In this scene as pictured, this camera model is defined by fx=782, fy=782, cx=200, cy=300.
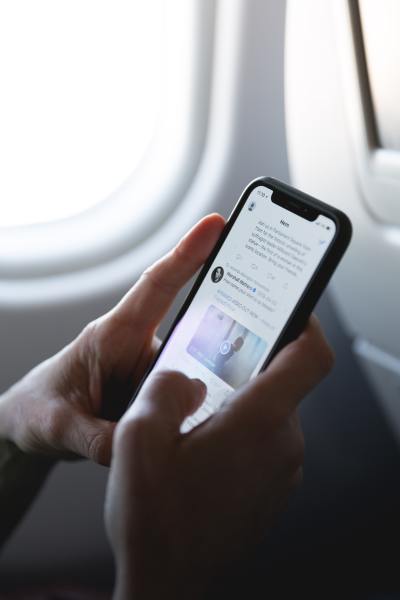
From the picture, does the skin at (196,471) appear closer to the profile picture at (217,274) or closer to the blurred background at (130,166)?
the profile picture at (217,274)

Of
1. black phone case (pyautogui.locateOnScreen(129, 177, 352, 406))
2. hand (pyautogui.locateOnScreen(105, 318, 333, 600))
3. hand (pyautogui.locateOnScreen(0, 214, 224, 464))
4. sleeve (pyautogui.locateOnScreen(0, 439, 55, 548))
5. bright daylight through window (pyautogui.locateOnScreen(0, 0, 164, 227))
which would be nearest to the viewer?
hand (pyautogui.locateOnScreen(105, 318, 333, 600))

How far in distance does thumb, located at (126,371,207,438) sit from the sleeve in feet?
1.12

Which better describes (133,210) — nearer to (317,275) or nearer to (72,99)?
(72,99)

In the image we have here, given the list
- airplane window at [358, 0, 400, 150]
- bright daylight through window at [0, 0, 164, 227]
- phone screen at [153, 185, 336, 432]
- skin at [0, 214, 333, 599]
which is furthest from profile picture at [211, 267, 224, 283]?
bright daylight through window at [0, 0, 164, 227]

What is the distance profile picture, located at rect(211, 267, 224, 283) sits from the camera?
0.69 metres

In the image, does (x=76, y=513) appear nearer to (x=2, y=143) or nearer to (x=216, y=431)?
→ (x=2, y=143)

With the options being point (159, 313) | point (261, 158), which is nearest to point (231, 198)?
point (261, 158)

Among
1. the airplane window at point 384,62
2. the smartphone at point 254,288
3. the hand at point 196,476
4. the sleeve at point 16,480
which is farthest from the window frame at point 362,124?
the sleeve at point 16,480

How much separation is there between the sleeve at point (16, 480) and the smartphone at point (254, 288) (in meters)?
0.19

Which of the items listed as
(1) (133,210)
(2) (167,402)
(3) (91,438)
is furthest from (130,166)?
(2) (167,402)

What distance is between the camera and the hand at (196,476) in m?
0.46

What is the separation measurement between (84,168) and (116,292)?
175 millimetres

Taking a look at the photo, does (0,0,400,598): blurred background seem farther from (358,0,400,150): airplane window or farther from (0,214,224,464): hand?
(0,214,224,464): hand

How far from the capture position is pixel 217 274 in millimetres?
690
